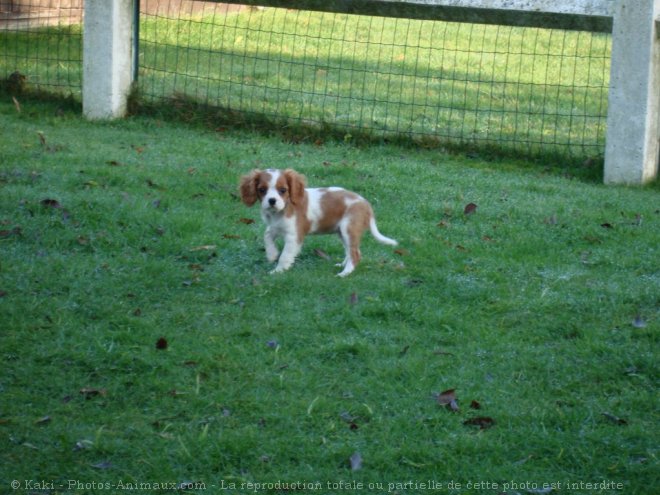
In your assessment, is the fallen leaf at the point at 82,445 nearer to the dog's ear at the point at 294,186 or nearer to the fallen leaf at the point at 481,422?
the fallen leaf at the point at 481,422

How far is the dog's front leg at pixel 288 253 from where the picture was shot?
653 cm

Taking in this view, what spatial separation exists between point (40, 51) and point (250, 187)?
291 inches

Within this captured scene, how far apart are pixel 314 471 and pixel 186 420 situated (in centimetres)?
71

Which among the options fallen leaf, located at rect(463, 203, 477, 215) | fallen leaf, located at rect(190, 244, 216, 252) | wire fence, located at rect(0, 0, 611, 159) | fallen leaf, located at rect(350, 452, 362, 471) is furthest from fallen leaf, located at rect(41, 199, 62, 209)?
fallen leaf, located at rect(350, 452, 362, 471)

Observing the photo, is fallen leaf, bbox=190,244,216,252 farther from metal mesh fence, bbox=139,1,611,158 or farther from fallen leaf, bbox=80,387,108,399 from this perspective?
metal mesh fence, bbox=139,1,611,158

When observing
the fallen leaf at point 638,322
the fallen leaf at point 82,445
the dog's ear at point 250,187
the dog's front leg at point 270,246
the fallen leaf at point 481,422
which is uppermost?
the dog's ear at point 250,187

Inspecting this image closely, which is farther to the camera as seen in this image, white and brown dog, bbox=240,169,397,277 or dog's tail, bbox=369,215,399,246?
dog's tail, bbox=369,215,399,246

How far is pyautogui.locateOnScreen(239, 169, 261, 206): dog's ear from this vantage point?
6.63 metres

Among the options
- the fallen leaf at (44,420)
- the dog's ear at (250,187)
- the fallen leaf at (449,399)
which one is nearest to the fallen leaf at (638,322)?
→ the fallen leaf at (449,399)

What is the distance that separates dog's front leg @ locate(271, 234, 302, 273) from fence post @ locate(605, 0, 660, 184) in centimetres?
379

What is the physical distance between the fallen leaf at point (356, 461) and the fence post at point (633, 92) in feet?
18.2

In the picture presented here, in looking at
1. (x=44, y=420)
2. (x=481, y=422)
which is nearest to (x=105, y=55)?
(x=44, y=420)

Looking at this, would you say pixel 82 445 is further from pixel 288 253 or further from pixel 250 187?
pixel 250 187

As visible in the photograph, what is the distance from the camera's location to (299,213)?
21.6 feet
